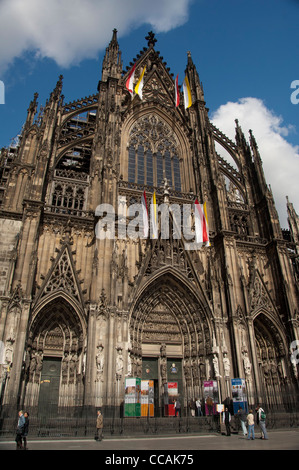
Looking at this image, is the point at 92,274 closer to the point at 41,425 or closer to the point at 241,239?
the point at 41,425

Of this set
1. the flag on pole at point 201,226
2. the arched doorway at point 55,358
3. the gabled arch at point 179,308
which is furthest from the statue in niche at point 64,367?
the flag on pole at point 201,226

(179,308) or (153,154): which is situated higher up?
(153,154)

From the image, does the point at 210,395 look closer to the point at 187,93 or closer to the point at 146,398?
the point at 146,398

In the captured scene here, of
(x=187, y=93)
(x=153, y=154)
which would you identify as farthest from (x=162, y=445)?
(x=187, y=93)

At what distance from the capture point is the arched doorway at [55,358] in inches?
658

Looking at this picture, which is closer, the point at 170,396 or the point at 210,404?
the point at 210,404

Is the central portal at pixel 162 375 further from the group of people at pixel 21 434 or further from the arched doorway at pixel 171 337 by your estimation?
the group of people at pixel 21 434

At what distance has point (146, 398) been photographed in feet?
53.0

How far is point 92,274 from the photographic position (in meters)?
18.1

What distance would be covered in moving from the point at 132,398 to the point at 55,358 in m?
4.84

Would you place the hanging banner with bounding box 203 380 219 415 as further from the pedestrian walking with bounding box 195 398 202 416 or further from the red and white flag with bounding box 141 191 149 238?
the red and white flag with bounding box 141 191 149 238

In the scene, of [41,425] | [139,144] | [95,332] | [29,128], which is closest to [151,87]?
[139,144]

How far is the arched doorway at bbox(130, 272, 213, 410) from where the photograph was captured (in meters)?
19.2
